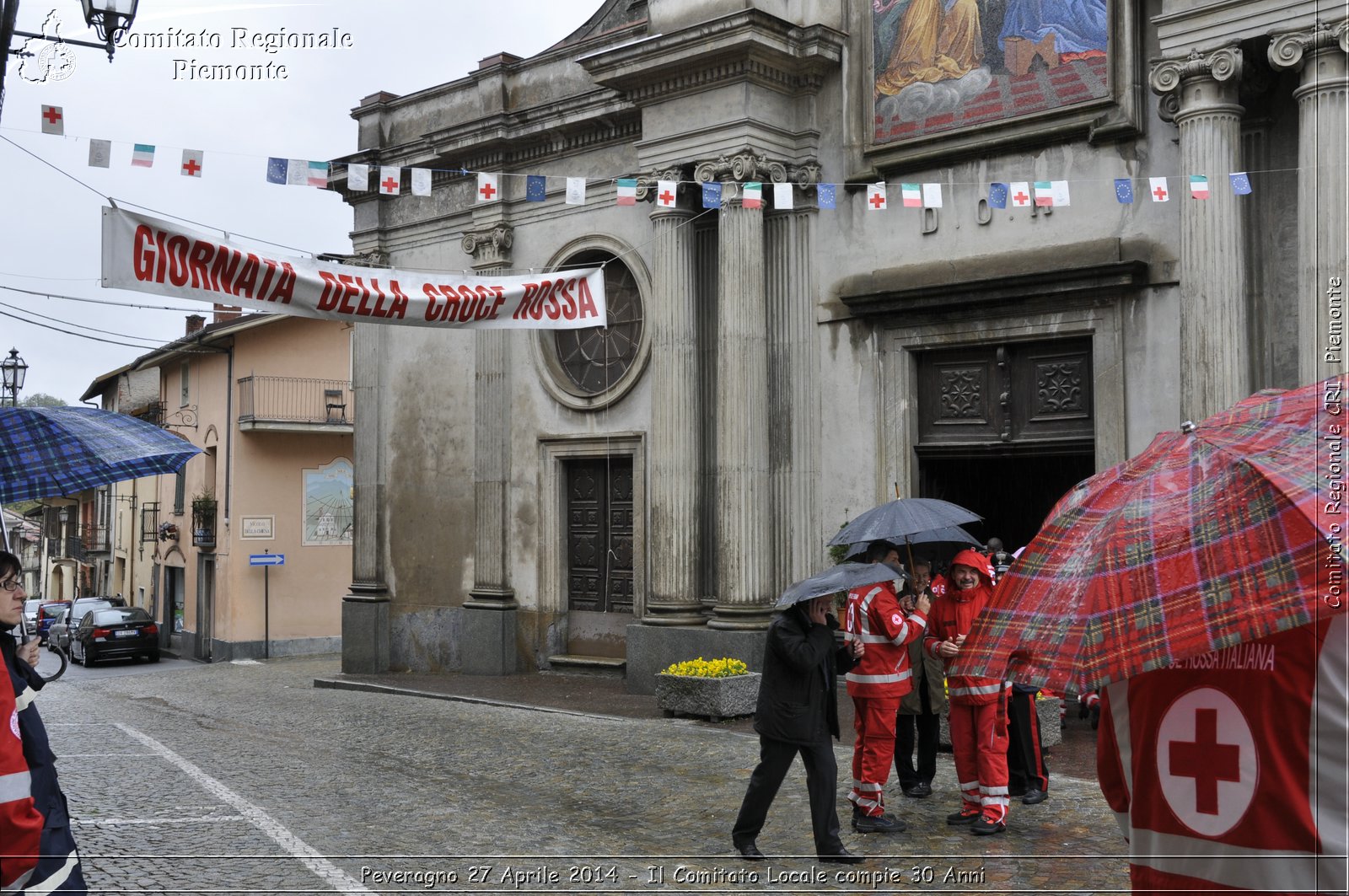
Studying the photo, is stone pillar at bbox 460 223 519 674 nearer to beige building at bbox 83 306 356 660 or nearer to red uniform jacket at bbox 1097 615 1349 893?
red uniform jacket at bbox 1097 615 1349 893

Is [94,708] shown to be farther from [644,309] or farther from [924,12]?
[924,12]

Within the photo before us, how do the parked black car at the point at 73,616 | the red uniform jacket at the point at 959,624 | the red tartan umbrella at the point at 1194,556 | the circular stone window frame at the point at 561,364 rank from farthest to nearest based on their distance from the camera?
the parked black car at the point at 73,616 → the circular stone window frame at the point at 561,364 → the red uniform jacket at the point at 959,624 → the red tartan umbrella at the point at 1194,556

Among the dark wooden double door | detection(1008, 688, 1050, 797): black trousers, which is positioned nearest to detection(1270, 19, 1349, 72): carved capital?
the dark wooden double door

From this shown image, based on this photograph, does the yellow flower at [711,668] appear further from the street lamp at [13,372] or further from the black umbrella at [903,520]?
the street lamp at [13,372]

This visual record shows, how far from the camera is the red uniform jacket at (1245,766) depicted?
2.99 m

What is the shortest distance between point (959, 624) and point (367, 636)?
14298 millimetres

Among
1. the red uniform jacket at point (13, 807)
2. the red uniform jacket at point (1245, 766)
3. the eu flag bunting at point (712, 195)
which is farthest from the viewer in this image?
the eu flag bunting at point (712, 195)

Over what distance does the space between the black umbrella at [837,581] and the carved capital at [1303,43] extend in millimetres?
6841

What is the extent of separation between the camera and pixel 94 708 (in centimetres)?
1780

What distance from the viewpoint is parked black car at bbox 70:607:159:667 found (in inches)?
1337

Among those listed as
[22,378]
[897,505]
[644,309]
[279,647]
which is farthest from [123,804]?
[279,647]

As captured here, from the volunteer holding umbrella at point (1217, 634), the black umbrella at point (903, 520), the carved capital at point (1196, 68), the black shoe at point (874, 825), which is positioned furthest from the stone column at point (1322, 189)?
the volunteer holding umbrella at point (1217, 634)

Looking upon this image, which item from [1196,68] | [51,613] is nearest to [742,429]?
[1196,68]

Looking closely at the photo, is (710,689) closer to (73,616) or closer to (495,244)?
(495,244)
